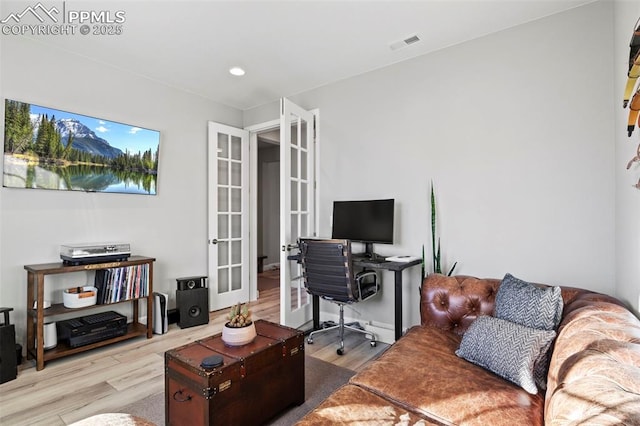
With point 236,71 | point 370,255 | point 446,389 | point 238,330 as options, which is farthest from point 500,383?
point 236,71

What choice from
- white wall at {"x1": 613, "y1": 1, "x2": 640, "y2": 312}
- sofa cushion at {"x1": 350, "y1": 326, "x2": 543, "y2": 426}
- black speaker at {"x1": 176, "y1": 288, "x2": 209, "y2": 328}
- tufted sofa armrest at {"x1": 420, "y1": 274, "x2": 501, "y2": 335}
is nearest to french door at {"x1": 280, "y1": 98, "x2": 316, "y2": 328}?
black speaker at {"x1": 176, "y1": 288, "x2": 209, "y2": 328}

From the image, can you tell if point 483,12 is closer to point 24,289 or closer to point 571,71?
point 571,71

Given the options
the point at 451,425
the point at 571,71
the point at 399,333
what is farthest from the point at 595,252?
the point at 451,425

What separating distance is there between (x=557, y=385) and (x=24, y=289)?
3.66 metres

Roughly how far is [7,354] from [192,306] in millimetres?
1486

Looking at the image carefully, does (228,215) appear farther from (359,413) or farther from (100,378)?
(359,413)

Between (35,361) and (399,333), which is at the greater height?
(399,333)

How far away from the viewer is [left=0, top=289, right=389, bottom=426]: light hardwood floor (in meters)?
2.00

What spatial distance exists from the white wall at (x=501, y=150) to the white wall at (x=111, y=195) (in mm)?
1912

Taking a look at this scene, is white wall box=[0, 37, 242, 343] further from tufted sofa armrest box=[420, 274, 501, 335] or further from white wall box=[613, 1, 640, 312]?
white wall box=[613, 1, 640, 312]

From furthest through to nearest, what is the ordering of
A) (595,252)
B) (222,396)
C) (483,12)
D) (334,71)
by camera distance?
(334,71), (483,12), (595,252), (222,396)

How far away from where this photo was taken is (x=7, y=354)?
2314mm

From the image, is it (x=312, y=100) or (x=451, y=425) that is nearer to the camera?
(x=451, y=425)

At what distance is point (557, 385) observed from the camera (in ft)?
3.34
